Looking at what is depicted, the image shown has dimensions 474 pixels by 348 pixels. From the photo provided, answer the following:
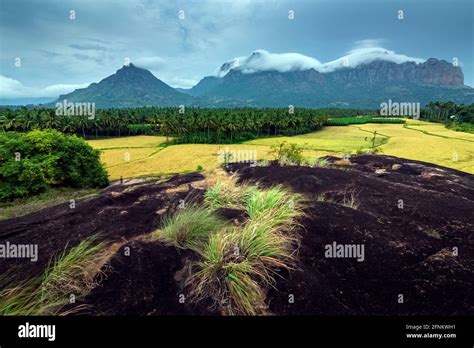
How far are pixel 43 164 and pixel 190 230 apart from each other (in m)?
24.5

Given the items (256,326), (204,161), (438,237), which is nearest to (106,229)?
(256,326)

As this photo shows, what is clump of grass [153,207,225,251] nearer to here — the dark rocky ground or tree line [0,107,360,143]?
the dark rocky ground

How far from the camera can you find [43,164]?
81.1 ft

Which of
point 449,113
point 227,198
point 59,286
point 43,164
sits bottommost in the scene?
point 59,286

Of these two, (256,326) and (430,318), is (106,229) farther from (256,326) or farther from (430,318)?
(430,318)

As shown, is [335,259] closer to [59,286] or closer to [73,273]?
[73,273]

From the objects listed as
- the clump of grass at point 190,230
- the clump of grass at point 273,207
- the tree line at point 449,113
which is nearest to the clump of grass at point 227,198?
the clump of grass at point 273,207

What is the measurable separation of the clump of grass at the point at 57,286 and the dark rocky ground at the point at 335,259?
0.25m

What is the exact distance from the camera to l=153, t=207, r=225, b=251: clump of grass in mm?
5453

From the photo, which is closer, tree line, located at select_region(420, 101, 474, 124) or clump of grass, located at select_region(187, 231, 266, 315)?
clump of grass, located at select_region(187, 231, 266, 315)

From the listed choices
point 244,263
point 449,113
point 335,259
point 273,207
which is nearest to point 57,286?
point 244,263

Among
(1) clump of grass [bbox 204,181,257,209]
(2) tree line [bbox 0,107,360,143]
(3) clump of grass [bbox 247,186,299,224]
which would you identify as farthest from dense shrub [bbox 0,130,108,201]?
(2) tree line [bbox 0,107,360,143]

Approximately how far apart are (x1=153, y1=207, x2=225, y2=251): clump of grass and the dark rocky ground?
262 mm

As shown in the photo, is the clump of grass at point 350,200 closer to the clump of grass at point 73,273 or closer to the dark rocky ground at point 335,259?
the dark rocky ground at point 335,259
